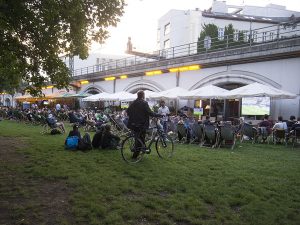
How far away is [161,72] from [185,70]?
3.13 metres

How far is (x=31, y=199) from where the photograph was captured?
5215 mm

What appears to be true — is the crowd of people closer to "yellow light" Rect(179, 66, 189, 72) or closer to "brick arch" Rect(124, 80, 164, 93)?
"yellow light" Rect(179, 66, 189, 72)

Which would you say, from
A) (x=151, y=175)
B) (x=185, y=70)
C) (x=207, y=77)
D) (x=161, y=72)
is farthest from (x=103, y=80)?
(x=151, y=175)

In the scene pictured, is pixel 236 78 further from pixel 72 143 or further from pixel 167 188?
pixel 167 188

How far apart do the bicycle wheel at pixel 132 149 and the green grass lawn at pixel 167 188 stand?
22cm

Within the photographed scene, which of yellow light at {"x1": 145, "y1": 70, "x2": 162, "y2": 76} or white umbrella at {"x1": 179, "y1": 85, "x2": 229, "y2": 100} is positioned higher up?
yellow light at {"x1": 145, "y1": 70, "x2": 162, "y2": 76}

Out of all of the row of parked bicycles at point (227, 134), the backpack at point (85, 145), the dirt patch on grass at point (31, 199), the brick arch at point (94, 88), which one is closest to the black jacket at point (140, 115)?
the backpack at point (85, 145)

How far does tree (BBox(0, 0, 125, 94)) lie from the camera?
27.6 ft

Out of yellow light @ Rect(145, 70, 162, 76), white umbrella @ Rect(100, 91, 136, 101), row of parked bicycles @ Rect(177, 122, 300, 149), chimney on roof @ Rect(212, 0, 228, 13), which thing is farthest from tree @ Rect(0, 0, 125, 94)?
chimney on roof @ Rect(212, 0, 228, 13)

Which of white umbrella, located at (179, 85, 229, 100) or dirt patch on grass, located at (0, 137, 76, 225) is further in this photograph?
white umbrella, located at (179, 85, 229, 100)

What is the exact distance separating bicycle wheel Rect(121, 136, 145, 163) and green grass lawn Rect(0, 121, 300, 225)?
8.6 inches

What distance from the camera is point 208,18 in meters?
44.2

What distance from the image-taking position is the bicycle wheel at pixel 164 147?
9.20 meters

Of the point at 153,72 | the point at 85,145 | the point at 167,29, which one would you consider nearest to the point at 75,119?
the point at 85,145
